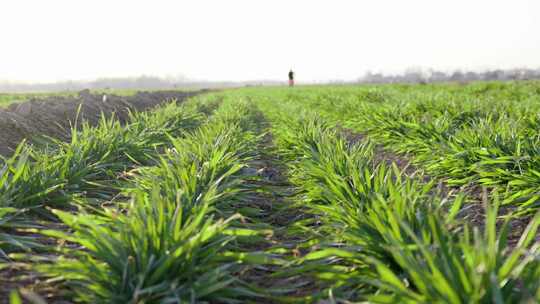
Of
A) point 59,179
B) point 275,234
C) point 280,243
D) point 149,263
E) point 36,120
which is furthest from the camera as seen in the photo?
point 36,120

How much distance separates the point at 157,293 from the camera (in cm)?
167

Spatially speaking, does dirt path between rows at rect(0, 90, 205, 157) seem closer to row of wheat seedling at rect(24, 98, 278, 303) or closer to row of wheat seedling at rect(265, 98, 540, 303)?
row of wheat seedling at rect(24, 98, 278, 303)

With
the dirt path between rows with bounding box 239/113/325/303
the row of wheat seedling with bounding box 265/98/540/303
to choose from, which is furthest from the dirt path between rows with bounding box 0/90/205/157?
the row of wheat seedling with bounding box 265/98/540/303

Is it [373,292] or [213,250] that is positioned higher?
[213,250]

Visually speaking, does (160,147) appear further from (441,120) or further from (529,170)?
(529,170)

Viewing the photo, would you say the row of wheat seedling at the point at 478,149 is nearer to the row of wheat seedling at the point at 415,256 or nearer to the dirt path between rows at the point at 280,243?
the row of wheat seedling at the point at 415,256

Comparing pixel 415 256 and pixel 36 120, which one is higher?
pixel 36 120

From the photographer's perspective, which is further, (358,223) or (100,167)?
(100,167)

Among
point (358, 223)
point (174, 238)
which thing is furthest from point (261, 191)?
point (174, 238)

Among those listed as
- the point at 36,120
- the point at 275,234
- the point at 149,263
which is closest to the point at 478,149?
the point at 275,234

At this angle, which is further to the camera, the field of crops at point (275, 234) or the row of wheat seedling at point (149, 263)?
the row of wheat seedling at point (149, 263)

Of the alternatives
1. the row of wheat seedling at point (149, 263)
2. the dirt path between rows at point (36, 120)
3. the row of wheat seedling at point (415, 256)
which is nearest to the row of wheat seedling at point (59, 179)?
the row of wheat seedling at point (149, 263)

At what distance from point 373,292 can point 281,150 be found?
133 inches

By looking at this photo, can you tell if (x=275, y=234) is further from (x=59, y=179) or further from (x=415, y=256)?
(x=59, y=179)
